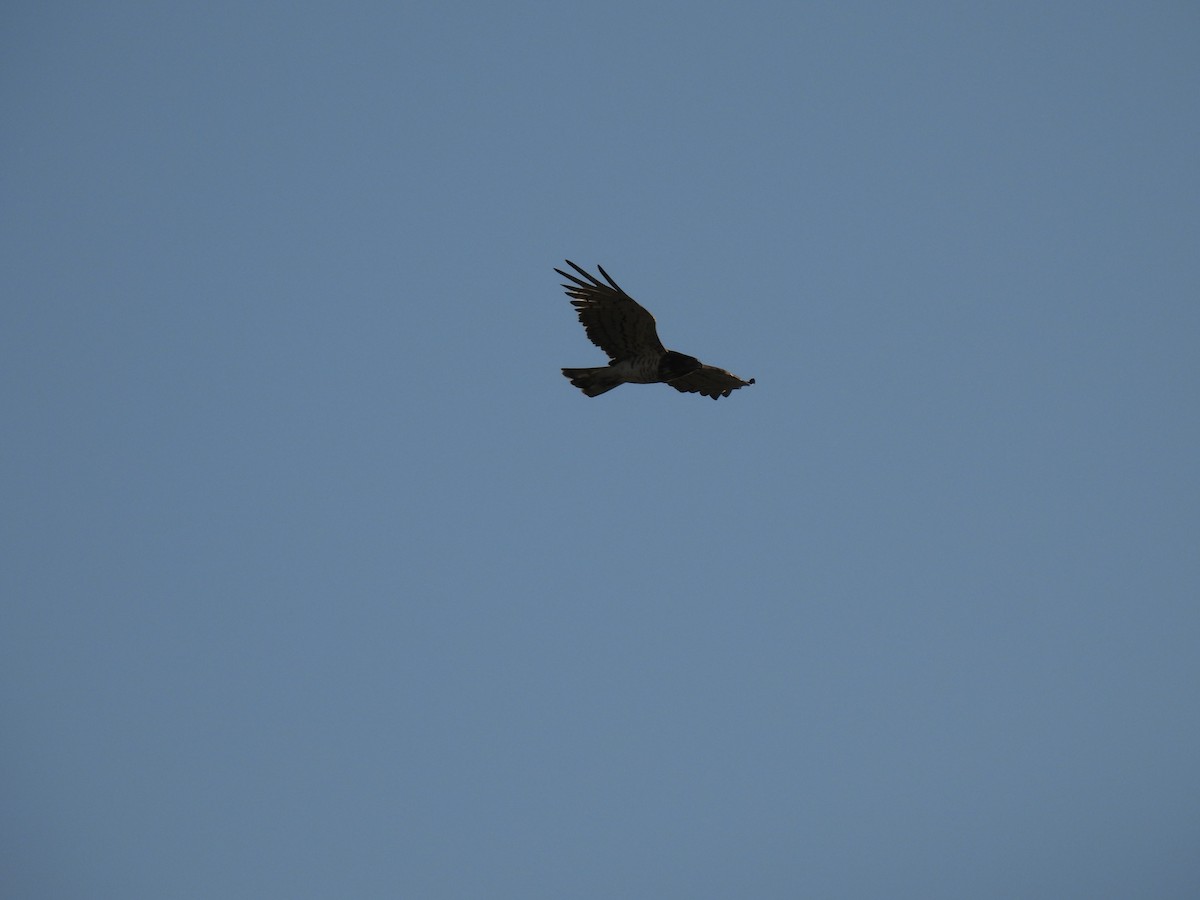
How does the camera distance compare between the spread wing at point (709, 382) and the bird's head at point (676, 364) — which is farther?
the spread wing at point (709, 382)

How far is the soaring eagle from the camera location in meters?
25.8

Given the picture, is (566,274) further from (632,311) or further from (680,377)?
(680,377)

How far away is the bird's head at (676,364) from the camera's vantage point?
26.8 metres

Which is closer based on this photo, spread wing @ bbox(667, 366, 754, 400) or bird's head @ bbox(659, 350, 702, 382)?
bird's head @ bbox(659, 350, 702, 382)

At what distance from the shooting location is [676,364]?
87.9ft

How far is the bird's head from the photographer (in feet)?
87.9

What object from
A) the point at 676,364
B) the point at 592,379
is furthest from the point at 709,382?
the point at 592,379

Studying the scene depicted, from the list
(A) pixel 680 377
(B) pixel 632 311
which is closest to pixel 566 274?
(B) pixel 632 311

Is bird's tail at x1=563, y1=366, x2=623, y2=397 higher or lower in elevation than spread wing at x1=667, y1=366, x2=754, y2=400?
lower

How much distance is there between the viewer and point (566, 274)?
1015 inches

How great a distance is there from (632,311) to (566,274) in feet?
5.08

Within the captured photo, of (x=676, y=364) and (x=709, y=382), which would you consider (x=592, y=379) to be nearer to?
(x=676, y=364)

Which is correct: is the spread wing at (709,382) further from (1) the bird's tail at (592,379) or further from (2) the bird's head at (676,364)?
(1) the bird's tail at (592,379)

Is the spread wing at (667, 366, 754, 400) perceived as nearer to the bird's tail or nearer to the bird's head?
the bird's head
